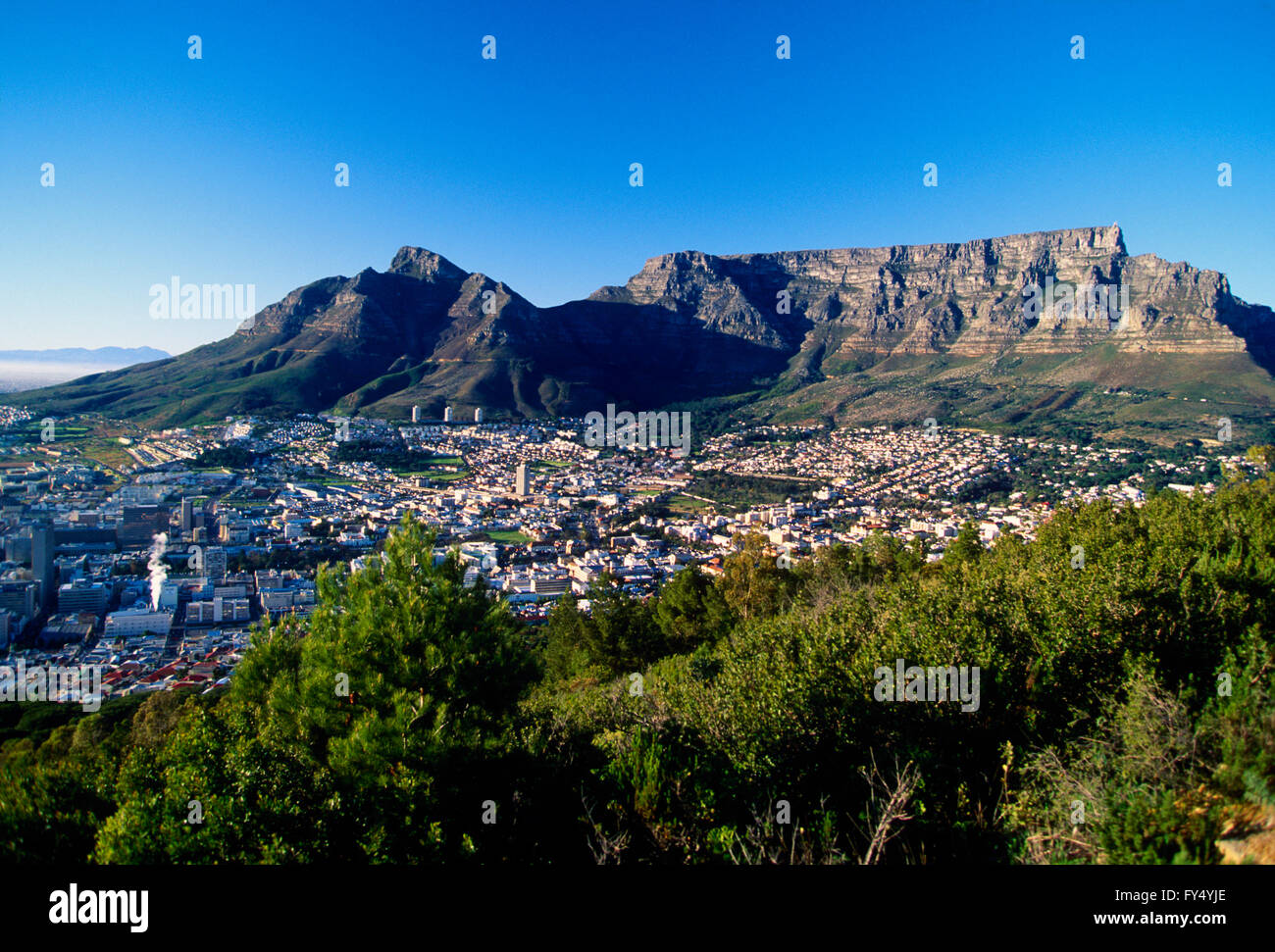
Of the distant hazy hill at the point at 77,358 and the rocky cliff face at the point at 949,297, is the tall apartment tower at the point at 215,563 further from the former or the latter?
the distant hazy hill at the point at 77,358

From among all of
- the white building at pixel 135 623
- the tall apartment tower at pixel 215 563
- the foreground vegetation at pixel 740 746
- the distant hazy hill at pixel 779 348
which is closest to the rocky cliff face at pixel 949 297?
the distant hazy hill at pixel 779 348

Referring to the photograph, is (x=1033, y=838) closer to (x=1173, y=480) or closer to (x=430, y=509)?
(x=430, y=509)

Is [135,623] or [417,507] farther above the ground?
[417,507]

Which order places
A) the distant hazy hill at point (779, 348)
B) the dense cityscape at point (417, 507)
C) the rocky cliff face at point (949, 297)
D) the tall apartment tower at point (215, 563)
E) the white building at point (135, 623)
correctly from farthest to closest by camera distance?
the rocky cliff face at point (949, 297)
the distant hazy hill at point (779, 348)
the tall apartment tower at point (215, 563)
the dense cityscape at point (417, 507)
the white building at point (135, 623)

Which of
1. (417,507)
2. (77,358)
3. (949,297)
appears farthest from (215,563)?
(77,358)

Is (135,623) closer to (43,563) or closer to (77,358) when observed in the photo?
(43,563)

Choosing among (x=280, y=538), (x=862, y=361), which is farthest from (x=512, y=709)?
(x=862, y=361)
